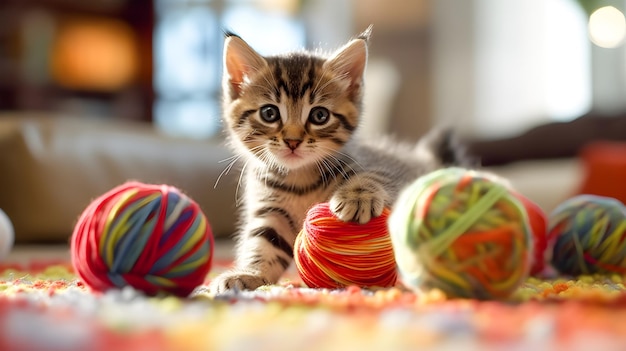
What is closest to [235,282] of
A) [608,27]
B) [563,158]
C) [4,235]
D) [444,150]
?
[4,235]

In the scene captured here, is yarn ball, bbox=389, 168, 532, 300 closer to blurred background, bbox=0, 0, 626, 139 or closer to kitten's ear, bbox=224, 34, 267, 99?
kitten's ear, bbox=224, 34, 267, 99

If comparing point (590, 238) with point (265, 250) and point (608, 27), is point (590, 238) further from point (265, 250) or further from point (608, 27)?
point (608, 27)

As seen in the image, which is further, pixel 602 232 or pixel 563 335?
pixel 602 232

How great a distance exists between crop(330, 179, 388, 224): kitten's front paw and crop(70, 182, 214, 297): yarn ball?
0.25 metres

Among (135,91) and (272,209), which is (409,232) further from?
(135,91)

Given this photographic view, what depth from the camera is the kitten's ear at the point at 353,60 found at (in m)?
1.35

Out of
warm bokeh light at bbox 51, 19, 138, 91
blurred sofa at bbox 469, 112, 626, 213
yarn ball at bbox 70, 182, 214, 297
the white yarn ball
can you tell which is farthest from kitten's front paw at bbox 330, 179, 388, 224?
warm bokeh light at bbox 51, 19, 138, 91

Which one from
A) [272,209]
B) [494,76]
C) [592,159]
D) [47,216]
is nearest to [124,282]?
[272,209]

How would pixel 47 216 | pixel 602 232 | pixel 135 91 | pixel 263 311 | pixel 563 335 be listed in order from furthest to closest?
1. pixel 135 91
2. pixel 47 216
3. pixel 602 232
4. pixel 263 311
5. pixel 563 335

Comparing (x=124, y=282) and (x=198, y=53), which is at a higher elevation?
(x=198, y=53)

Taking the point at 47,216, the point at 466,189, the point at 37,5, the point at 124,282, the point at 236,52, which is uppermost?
the point at 37,5

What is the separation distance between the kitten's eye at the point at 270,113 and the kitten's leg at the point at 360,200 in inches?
8.2

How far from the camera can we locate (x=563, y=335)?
0.65m

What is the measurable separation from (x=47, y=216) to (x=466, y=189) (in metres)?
1.48
